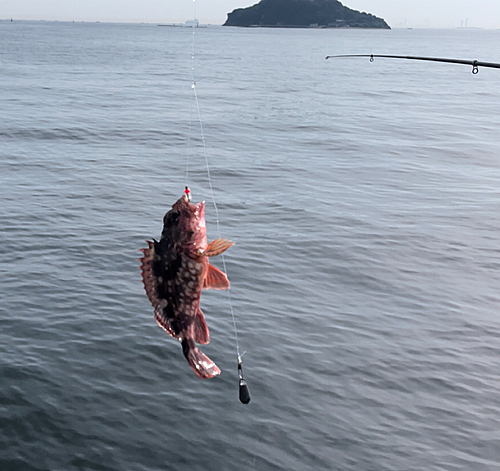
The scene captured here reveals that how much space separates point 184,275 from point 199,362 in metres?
0.99

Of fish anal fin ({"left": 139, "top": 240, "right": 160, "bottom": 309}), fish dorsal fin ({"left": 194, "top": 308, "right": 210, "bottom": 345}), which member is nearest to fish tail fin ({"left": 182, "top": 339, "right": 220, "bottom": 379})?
fish dorsal fin ({"left": 194, "top": 308, "right": 210, "bottom": 345})

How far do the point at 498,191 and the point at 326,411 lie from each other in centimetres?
2307

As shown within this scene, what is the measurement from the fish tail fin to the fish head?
1168 millimetres

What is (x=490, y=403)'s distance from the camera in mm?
16250

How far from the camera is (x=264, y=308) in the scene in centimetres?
2033

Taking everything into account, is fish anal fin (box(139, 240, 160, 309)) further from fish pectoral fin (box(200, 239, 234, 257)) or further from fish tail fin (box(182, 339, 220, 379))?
fish pectoral fin (box(200, 239, 234, 257))

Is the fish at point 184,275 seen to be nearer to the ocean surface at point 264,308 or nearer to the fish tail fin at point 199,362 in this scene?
the fish tail fin at point 199,362

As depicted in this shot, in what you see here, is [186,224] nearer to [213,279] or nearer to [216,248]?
[216,248]

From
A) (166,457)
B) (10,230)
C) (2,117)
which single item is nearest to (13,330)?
(166,457)

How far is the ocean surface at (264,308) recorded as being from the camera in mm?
14555

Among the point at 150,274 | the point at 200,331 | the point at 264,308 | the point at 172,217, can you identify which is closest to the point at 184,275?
the point at 150,274

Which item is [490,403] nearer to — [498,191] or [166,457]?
[166,457]

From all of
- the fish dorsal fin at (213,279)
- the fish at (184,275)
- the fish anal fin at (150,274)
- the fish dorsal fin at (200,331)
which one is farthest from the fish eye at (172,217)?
the fish dorsal fin at (200,331)

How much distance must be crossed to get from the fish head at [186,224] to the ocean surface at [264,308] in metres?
7.61
